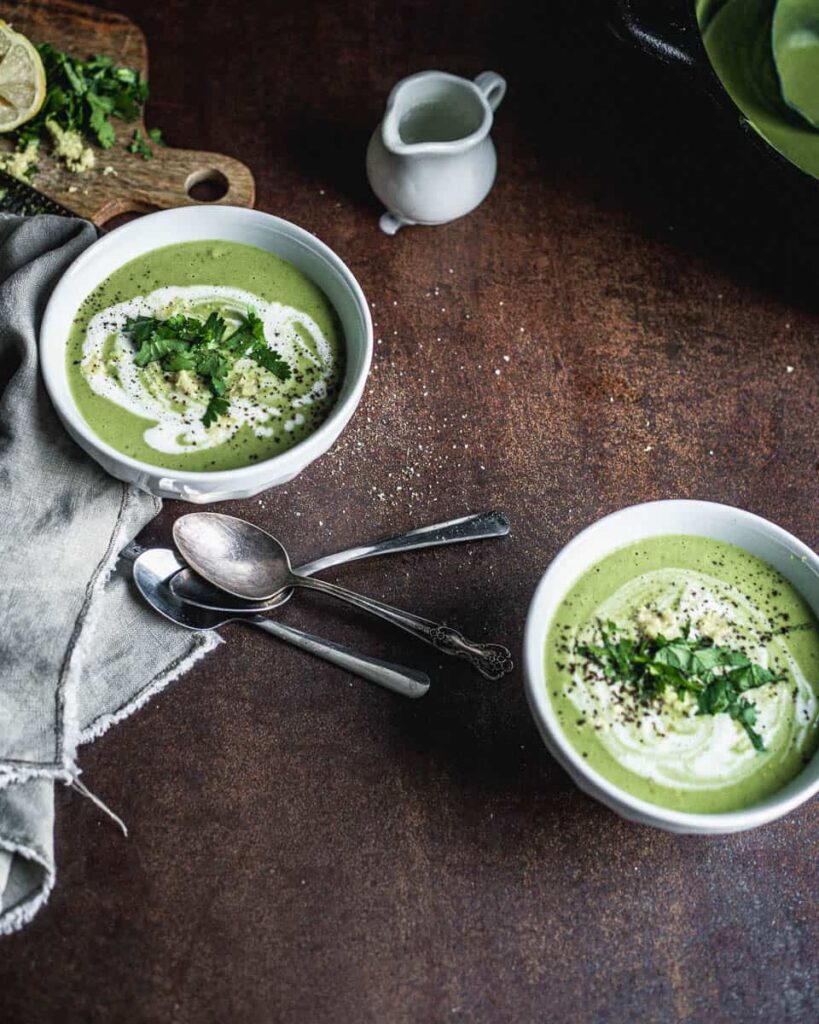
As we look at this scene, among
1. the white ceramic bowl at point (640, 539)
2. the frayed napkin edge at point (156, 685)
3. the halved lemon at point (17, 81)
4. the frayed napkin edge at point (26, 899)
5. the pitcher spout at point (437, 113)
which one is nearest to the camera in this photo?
the white ceramic bowl at point (640, 539)

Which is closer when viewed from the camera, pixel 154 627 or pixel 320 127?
pixel 154 627

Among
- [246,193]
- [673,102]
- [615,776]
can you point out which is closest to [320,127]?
[246,193]

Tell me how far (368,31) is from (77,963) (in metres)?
2.07

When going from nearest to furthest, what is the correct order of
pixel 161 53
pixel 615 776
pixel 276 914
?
pixel 615 776 → pixel 276 914 → pixel 161 53

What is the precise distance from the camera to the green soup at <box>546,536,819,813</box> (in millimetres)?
A: 1701

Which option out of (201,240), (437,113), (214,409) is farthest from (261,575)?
(437,113)

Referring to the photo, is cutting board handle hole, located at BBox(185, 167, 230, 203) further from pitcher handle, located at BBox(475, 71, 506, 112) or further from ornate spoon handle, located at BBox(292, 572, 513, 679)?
ornate spoon handle, located at BBox(292, 572, 513, 679)

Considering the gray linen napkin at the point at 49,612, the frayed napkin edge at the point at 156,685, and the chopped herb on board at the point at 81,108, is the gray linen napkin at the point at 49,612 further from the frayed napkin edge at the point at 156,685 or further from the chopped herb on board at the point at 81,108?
the chopped herb on board at the point at 81,108

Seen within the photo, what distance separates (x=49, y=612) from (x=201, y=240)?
77 centimetres

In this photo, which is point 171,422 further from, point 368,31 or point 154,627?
point 368,31

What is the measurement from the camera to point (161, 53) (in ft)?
7.97

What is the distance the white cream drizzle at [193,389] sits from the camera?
1914 mm

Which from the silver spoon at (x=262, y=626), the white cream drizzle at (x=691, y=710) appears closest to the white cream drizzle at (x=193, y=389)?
the silver spoon at (x=262, y=626)

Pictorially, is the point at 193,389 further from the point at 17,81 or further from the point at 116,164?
the point at 17,81
